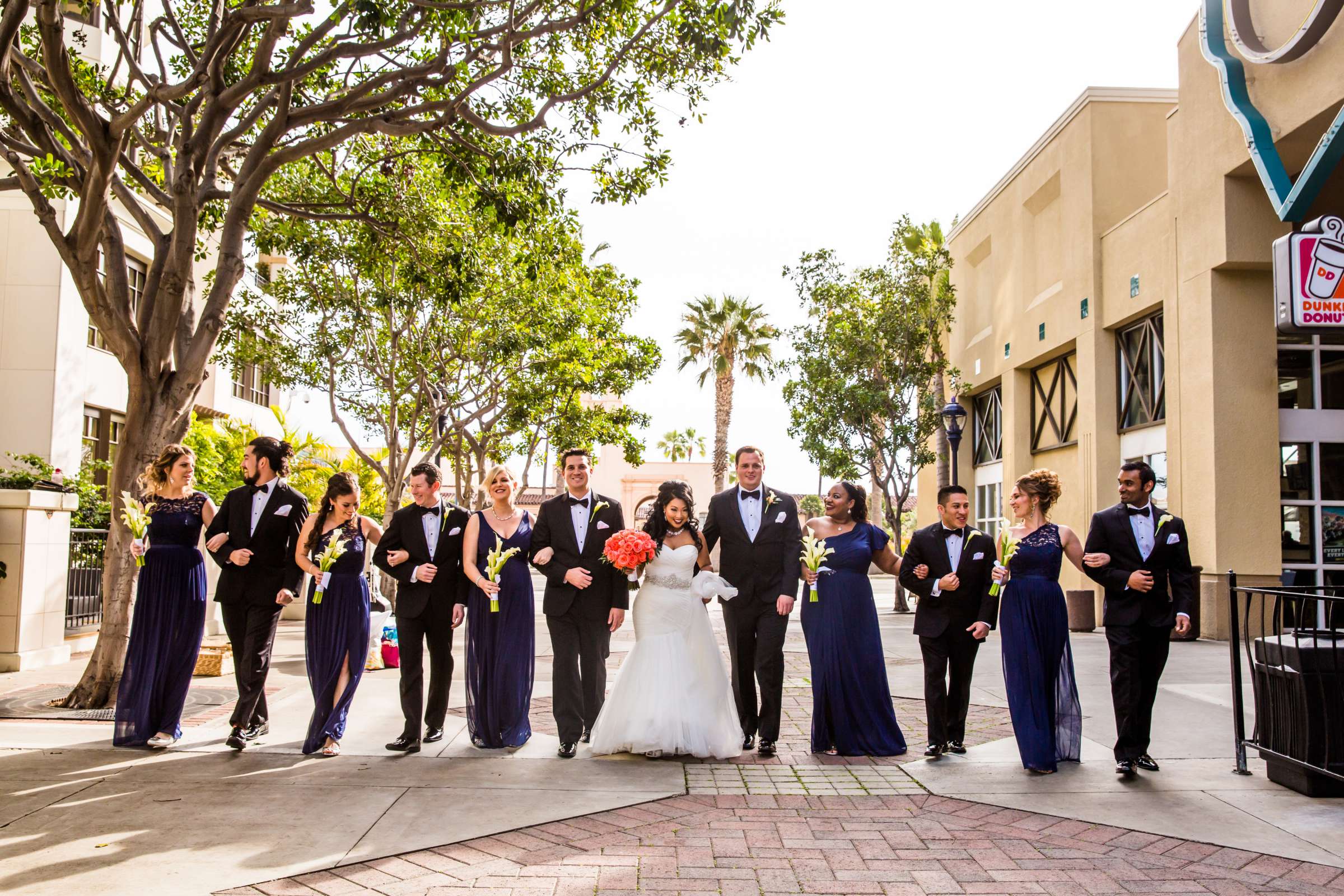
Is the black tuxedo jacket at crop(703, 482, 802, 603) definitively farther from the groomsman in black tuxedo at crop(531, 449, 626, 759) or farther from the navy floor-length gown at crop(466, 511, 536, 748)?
the navy floor-length gown at crop(466, 511, 536, 748)

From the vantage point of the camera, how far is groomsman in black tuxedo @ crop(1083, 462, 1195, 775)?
6.64 meters

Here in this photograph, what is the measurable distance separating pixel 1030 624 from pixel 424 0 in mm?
7189

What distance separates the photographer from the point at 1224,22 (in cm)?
1520

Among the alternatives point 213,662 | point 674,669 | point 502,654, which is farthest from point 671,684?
point 213,662

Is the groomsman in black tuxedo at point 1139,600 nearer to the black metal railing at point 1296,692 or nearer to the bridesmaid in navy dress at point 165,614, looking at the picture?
the black metal railing at point 1296,692

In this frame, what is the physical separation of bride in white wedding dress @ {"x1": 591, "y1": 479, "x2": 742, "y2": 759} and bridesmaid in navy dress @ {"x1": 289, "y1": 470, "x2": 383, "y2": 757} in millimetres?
1781

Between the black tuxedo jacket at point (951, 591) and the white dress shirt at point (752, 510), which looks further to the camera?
the white dress shirt at point (752, 510)

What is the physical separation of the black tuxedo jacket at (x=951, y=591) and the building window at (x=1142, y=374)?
Answer: 1220 cm

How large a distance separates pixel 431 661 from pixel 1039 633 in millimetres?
4310

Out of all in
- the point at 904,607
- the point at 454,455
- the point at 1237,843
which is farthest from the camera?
the point at 454,455

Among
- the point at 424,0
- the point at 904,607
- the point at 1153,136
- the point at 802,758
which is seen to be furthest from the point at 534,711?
the point at 1153,136

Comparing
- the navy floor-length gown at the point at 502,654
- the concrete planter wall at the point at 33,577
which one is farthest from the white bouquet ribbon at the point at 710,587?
the concrete planter wall at the point at 33,577

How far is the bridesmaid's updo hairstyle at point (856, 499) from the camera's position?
7621mm

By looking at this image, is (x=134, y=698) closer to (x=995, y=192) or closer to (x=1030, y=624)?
(x=1030, y=624)
